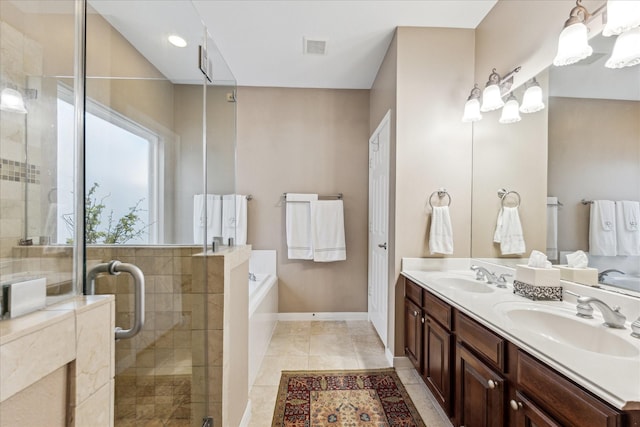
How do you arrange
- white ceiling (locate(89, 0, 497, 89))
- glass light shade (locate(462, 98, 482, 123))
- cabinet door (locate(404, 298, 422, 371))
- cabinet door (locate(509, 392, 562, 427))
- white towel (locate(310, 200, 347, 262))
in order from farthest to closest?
white towel (locate(310, 200, 347, 262))
glass light shade (locate(462, 98, 482, 123))
cabinet door (locate(404, 298, 422, 371))
white ceiling (locate(89, 0, 497, 89))
cabinet door (locate(509, 392, 562, 427))

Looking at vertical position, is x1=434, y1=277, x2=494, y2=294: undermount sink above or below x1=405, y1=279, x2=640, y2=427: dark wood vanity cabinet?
above

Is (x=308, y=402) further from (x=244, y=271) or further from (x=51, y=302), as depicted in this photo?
(x=51, y=302)

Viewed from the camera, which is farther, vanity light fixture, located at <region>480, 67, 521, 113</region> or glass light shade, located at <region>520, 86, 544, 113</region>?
vanity light fixture, located at <region>480, 67, 521, 113</region>

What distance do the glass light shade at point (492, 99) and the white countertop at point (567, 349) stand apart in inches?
49.1

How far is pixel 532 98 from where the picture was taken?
1696 mm

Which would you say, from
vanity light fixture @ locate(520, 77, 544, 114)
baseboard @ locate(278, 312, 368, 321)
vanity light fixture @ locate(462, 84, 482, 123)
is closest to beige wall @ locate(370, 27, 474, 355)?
vanity light fixture @ locate(462, 84, 482, 123)

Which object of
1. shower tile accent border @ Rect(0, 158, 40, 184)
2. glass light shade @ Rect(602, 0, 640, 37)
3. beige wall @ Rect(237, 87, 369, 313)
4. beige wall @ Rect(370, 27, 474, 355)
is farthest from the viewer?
beige wall @ Rect(237, 87, 369, 313)

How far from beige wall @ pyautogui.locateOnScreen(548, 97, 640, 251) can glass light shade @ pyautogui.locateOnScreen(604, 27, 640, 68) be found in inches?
6.0

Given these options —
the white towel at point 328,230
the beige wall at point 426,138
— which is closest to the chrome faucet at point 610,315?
the beige wall at point 426,138

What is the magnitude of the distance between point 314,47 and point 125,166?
2005 mm

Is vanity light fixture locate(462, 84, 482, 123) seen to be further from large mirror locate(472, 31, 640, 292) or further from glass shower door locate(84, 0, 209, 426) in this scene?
glass shower door locate(84, 0, 209, 426)

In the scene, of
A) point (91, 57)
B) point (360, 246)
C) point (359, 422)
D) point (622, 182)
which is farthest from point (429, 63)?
point (359, 422)

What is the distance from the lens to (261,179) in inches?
132

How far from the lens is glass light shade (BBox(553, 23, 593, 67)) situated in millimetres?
1318
